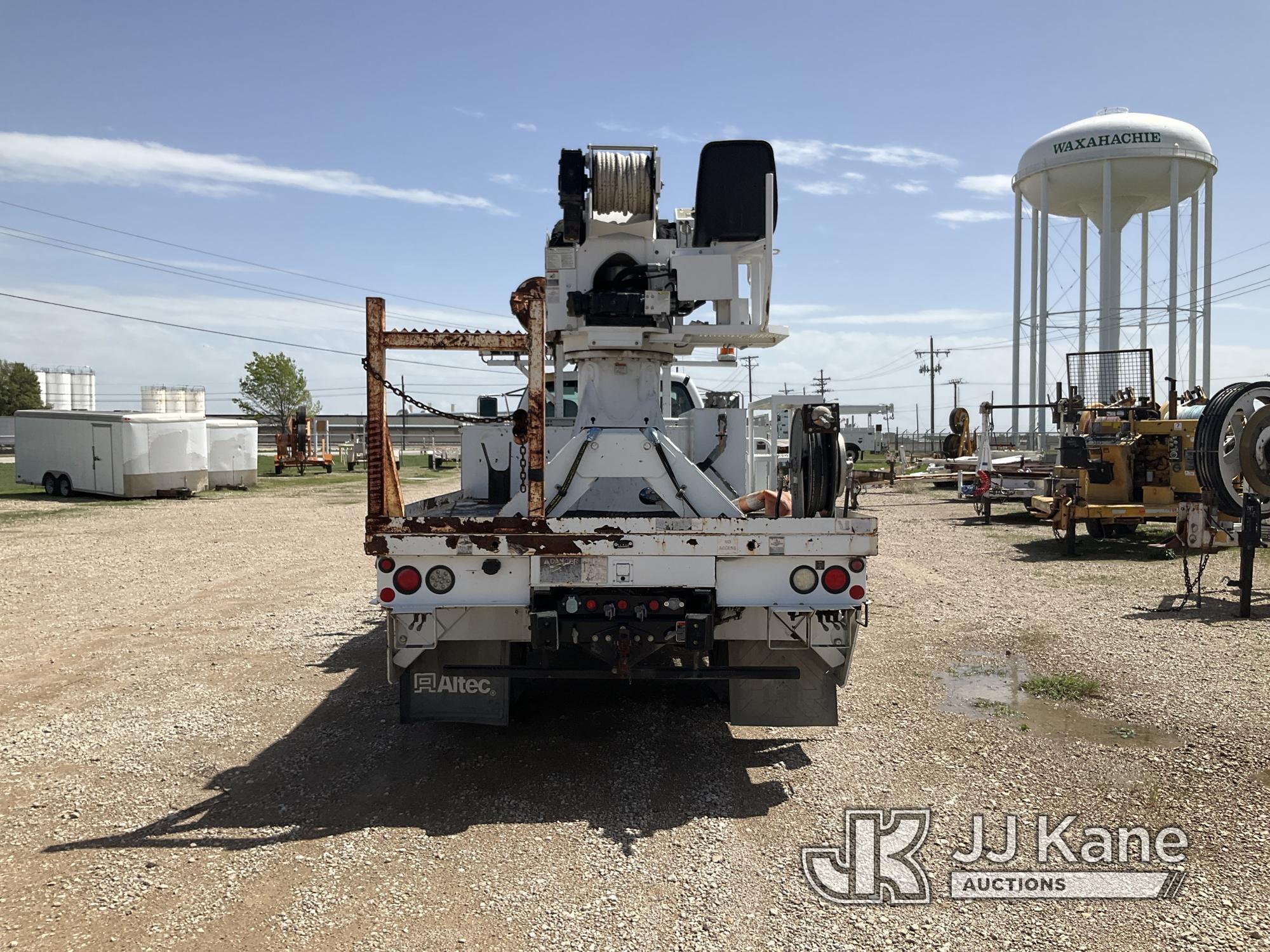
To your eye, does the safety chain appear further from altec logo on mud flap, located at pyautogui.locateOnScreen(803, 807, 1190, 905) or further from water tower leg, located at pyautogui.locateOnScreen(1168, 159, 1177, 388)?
water tower leg, located at pyautogui.locateOnScreen(1168, 159, 1177, 388)

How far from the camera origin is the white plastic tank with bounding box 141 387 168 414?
7900cm

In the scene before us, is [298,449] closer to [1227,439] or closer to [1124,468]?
[1124,468]

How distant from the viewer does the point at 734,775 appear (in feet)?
16.7

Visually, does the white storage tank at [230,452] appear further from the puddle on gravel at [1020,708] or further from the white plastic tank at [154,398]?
the white plastic tank at [154,398]

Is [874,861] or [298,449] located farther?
[298,449]

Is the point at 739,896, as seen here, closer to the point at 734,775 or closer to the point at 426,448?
the point at 734,775

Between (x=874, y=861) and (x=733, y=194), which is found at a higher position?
(x=733, y=194)

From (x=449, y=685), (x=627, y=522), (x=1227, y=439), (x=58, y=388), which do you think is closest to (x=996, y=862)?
(x=627, y=522)

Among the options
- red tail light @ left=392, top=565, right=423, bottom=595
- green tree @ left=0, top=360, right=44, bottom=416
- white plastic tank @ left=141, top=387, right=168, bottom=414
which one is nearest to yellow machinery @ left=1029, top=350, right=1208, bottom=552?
red tail light @ left=392, top=565, right=423, bottom=595

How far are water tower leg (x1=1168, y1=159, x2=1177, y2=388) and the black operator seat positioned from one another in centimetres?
3559

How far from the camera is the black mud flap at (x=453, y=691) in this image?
5016 millimetres

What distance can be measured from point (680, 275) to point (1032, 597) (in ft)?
23.5

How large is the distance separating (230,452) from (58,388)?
98.6 metres

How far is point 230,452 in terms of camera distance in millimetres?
29125
